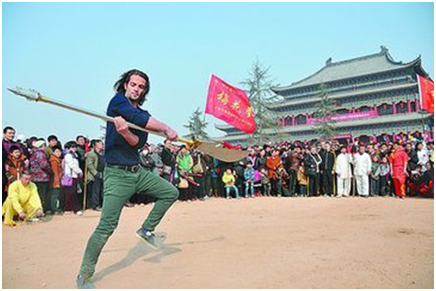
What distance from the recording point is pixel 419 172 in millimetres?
9898

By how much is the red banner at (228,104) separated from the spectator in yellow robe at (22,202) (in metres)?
5.64

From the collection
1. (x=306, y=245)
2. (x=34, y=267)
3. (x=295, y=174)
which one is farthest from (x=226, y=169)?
(x=34, y=267)

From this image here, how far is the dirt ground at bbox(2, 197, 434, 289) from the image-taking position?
2.99 meters

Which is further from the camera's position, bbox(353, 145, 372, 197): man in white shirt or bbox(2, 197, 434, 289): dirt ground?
bbox(353, 145, 372, 197): man in white shirt

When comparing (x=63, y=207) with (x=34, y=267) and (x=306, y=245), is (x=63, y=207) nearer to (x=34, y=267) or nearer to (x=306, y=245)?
(x=34, y=267)

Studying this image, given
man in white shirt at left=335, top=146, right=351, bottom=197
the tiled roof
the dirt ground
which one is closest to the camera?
the dirt ground

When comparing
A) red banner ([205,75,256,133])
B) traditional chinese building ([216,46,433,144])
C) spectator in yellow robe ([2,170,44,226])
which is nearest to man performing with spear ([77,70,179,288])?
spectator in yellow robe ([2,170,44,226])

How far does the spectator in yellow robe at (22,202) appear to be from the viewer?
6.03 m

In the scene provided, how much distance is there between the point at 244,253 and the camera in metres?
3.81

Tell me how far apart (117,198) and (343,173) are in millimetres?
8403

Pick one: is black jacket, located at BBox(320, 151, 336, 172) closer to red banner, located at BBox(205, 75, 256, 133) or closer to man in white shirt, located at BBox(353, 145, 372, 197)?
man in white shirt, located at BBox(353, 145, 372, 197)

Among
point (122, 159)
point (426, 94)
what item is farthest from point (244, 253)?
point (426, 94)

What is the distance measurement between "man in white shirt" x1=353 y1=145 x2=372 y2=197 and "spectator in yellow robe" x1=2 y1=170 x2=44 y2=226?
7.80 meters

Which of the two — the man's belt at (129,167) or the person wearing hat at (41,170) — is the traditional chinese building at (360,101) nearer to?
the person wearing hat at (41,170)
